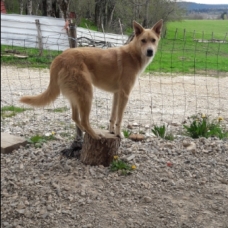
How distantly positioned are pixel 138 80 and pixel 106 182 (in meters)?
2.22

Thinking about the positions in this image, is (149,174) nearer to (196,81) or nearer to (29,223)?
(29,223)

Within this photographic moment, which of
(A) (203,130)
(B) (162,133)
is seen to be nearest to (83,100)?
(B) (162,133)

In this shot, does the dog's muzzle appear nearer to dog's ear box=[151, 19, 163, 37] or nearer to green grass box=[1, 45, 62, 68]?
dog's ear box=[151, 19, 163, 37]

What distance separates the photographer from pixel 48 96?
2402mm

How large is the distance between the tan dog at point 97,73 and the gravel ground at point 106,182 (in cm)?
26

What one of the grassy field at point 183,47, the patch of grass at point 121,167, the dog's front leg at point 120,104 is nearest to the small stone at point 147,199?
the patch of grass at point 121,167

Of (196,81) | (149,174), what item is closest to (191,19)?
(149,174)

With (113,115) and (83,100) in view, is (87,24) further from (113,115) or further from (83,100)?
(113,115)

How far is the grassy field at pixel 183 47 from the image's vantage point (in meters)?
2.33

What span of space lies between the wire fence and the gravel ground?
0.08 ft

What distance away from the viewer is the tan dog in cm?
251

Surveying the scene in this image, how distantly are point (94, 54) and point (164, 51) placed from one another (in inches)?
45.2

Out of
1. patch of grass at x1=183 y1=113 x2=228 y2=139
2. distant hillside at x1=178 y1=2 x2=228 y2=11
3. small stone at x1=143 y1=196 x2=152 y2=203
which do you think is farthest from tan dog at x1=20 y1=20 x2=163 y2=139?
patch of grass at x1=183 y1=113 x2=228 y2=139

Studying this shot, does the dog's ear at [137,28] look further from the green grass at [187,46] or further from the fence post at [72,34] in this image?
the fence post at [72,34]
